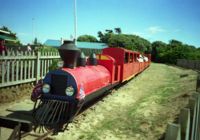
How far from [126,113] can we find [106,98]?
8.19 ft

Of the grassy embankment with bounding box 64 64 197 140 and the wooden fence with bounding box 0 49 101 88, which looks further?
the wooden fence with bounding box 0 49 101 88

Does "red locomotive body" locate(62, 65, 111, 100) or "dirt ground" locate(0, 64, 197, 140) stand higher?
"red locomotive body" locate(62, 65, 111, 100)

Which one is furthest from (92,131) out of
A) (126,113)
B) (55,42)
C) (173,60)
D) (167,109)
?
(55,42)

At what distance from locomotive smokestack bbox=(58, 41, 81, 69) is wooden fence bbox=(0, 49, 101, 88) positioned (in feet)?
11.6

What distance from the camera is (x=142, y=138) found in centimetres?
633

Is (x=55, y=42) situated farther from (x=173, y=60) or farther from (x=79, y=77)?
(x=79, y=77)

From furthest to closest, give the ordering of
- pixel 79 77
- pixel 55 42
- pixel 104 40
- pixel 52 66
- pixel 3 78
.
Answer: pixel 104 40 → pixel 55 42 → pixel 52 66 → pixel 3 78 → pixel 79 77

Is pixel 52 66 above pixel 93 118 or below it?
above

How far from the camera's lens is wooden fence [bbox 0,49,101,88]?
9.77 meters

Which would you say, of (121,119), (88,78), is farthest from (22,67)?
(121,119)

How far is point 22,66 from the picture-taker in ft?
35.2

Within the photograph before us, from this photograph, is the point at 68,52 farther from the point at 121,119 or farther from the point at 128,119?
the point at 128,119

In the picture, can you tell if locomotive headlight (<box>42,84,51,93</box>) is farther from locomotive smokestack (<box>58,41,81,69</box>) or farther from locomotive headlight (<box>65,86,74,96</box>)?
locomotive smokestack (<box>58,41,81,69</box>)

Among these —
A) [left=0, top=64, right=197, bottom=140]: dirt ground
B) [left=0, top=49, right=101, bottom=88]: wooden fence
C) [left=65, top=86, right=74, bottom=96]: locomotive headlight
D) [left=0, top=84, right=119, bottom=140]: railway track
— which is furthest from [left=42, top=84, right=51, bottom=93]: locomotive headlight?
[left=0, top=49, right=101, bottom=88]: wooden fence
